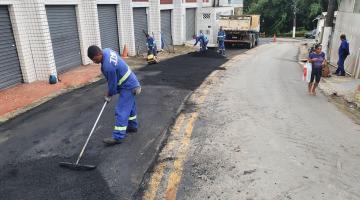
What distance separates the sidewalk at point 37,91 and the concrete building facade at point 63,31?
43 centimetres

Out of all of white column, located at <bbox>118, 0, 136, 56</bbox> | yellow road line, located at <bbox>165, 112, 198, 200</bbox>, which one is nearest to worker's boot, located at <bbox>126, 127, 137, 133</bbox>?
yellow road line, located at <bbox>165, 112, 198, 200</bbox>

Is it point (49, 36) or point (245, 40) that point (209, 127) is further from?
point (245, 40)

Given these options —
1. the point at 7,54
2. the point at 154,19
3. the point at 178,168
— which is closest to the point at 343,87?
the point at 178,168

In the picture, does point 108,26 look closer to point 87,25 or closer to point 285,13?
point 87,25

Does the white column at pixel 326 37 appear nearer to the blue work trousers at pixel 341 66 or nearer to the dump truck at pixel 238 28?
the blue work trousers at pixel 341 66

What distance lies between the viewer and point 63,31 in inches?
524

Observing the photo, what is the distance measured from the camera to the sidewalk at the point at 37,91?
28.6 feet

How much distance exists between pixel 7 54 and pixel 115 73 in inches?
245

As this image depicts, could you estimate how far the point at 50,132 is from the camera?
6.73 m

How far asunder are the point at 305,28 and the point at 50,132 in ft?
186

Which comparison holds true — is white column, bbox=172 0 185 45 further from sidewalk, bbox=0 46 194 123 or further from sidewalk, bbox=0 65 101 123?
sidewalk, bbox=0 65 101 123

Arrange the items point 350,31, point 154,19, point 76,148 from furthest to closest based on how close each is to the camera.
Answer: point 154,19
point 350,31
point 76,148

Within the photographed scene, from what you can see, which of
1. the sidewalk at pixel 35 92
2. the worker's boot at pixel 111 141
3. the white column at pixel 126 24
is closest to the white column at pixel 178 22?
the white column at pixel 126 24

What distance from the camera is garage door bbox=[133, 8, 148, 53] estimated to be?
791 inches
